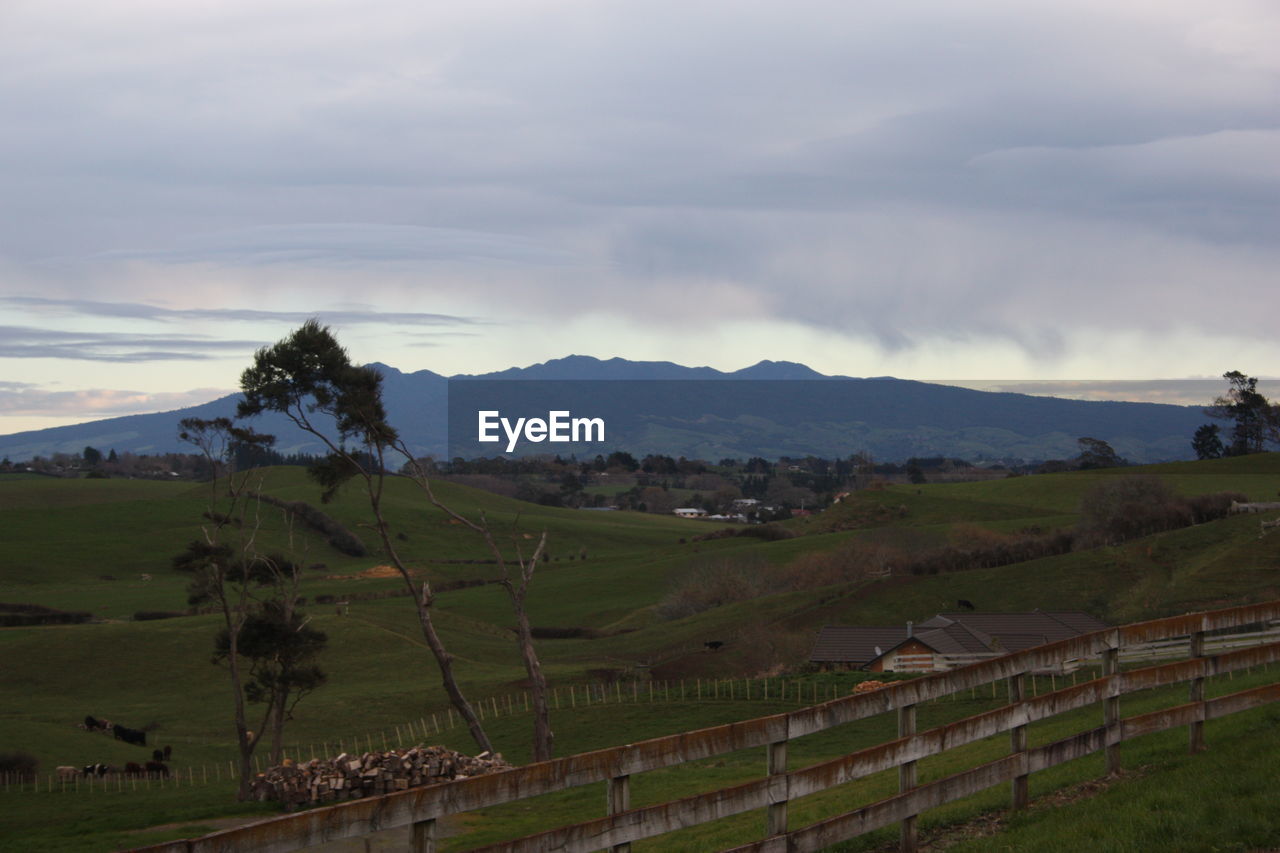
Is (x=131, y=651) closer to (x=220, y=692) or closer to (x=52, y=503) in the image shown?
(x=220, y=692)

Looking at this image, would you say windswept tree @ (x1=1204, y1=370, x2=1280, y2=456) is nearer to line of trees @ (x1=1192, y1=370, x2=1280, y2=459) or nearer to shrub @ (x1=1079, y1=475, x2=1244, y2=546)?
line of trees @ (x1=1192, y1=370, x2=1280, y2=459)

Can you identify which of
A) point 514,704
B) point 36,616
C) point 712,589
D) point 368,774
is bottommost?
point 514,704

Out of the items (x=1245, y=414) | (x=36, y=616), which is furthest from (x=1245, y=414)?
(x=36, y=616)

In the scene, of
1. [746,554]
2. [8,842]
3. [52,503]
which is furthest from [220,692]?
[52,503]

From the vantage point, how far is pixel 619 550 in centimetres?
15338

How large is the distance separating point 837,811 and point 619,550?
5530 inches

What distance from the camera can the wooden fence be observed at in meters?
7.26

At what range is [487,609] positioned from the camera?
342ft

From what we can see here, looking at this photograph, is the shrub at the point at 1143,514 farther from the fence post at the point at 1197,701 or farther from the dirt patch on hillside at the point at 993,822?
the dirt patch on hillside at the point at 993,822

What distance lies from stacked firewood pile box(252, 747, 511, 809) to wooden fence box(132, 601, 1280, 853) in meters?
20.0

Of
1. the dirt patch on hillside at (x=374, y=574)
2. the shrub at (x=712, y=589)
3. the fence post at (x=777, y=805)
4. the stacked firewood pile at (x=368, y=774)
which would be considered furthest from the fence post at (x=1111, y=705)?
the dirt patch on hillside at (x=374, y=574)

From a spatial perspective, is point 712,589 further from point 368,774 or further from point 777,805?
point 777,805

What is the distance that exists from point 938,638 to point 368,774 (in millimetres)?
38661

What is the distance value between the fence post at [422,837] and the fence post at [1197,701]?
301 inches
